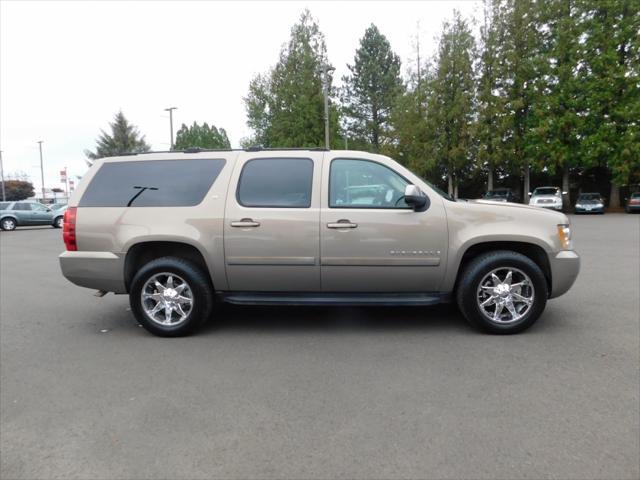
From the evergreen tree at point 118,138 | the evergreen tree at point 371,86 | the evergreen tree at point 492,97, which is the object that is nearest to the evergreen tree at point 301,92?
the evergreen tree at point 492,97

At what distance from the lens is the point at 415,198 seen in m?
4.63

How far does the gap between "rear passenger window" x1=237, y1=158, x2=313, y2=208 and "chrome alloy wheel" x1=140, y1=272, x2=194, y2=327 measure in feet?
3.59

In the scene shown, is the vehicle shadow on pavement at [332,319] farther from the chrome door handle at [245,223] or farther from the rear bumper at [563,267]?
the chrome door handle at [245,223]

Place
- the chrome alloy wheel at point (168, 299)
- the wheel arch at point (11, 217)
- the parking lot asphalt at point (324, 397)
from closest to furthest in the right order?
the parking lot asphalt at point (324, 397) < the chrome alloy wheel at point (168, 299) < the wheel arch at point (11, 217)

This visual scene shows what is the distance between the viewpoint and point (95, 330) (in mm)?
5285

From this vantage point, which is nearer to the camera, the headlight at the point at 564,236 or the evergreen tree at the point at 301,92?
the headlight at the point at 564,236

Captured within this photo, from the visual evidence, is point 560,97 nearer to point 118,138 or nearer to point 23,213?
point 23,213

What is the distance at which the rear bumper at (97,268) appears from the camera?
5.00 metres

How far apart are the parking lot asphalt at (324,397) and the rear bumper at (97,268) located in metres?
0.56

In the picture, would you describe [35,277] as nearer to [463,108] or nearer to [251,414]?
[251,414]

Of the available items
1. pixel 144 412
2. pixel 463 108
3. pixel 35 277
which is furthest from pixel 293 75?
pixel 144 412

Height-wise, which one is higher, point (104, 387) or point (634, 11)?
point (634, 11)

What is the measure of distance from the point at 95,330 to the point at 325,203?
2.92m

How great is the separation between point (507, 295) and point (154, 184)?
12.6 ft
